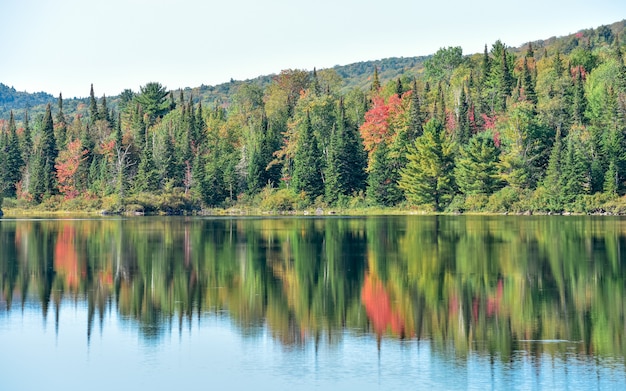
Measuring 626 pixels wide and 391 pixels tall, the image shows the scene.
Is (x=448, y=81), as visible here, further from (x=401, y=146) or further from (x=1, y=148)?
(x=1, y=148)

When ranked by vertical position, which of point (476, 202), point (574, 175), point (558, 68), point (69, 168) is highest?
point (558, 68)

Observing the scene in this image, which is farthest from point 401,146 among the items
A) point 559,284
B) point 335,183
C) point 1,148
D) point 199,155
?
point 559,284

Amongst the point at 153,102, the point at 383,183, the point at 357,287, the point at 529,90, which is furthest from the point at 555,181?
the point at 153,102

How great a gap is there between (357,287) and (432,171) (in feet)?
250

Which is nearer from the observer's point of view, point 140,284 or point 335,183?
point 140,284

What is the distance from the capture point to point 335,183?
118m

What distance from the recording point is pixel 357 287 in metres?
32.0

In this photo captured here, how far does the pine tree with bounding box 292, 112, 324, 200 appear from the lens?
393ft

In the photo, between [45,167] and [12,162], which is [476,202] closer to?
[45,167]

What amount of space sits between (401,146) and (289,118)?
2590 cm

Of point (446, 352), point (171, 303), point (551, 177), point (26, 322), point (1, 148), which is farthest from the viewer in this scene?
point (1, 148)

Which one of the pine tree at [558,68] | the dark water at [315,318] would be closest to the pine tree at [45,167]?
the pine tree at [558,68]

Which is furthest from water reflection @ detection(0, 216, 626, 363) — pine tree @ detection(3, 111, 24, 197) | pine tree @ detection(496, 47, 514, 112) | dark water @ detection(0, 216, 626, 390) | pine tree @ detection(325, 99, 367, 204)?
pine tree @ detection(3, 111, 24, 197)

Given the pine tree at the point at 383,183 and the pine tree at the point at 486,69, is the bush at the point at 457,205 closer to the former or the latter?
the pine tree at the point at 383,183
